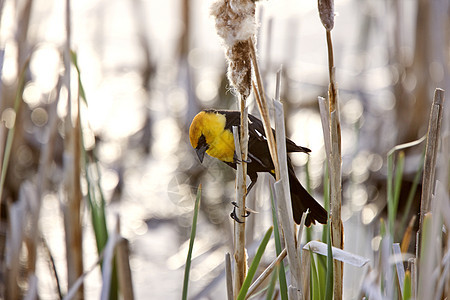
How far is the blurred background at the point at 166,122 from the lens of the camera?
157 centimetres

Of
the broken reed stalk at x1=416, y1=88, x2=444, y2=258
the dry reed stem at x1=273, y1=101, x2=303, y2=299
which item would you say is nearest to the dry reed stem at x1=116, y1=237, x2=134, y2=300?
the dry reed stem at x1=273, y1=101, x2=303, y2=299

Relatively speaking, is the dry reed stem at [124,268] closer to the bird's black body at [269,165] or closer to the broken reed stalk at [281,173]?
the bird's black body at [269,165]

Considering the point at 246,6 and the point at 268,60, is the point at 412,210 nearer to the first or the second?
the point at 268,60

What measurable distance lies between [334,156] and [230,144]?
0.25m

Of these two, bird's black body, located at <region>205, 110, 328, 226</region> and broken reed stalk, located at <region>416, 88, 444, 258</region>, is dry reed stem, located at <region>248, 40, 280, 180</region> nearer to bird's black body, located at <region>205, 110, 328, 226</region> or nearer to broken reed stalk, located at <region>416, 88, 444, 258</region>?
bird's black body, located at <region>205, 110, 328, 226</region>

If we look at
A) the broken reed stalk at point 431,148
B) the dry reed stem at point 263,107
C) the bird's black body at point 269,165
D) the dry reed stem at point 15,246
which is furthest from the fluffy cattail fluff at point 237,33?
the dry reed stem at point 15,246

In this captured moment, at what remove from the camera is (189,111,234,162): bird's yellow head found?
1050 millimetres

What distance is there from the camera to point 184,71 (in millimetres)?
3250

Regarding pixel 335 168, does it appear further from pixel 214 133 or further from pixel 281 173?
pixel 214 133

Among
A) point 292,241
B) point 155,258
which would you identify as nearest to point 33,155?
point 155,258

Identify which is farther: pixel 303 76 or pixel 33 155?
pixel 303 76

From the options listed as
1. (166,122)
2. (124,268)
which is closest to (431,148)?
(124,268)

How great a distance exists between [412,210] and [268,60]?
1.18 metres

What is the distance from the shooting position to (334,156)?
2.81 ft
